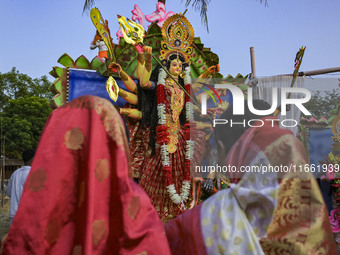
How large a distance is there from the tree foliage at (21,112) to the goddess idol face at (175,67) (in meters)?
17.2

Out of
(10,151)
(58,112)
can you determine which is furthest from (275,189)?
(10,151)

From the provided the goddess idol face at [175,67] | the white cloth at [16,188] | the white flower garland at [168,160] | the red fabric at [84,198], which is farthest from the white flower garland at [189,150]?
the red fabric at [84,198]

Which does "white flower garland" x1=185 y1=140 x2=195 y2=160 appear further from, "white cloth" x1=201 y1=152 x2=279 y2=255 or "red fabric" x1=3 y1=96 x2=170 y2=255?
"red fabric" x1=3 y1=96 x2=170 y2=255

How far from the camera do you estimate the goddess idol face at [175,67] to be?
172 inches

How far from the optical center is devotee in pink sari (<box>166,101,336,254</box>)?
53.1 inches

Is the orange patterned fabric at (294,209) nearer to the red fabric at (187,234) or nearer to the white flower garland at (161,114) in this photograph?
the red fabric at (187,234)

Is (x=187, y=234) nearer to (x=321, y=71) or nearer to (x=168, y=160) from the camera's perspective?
(x=168, y=160)

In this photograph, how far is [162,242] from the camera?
1224 mm

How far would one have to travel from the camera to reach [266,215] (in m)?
1.36

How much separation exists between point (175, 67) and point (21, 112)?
22.7 m

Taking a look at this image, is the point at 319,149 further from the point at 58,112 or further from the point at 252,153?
the point at 58,112

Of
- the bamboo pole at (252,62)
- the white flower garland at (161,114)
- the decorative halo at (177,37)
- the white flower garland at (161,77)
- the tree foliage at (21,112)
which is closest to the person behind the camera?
the white flower garland at (161,114)

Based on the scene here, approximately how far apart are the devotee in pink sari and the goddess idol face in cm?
301

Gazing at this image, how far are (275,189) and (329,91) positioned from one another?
3.92 m
